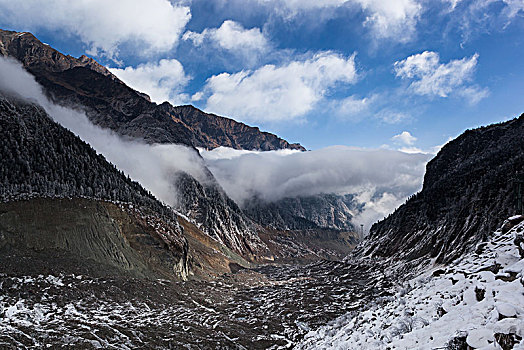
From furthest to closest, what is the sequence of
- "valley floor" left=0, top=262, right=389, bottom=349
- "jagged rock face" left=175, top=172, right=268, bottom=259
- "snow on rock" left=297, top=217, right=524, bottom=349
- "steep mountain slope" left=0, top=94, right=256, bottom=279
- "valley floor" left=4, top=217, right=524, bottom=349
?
"jagged rock face" left=175, top=172, right=268, bottom=259 → "steep mountain slope" left=0, top=94, right=256, bottom=279 → "valley floor" left=0, top=262, right=389, bottom=349 → "valley floor" left=4, top=217, right=524, bottom=349 → "snow on rock" left=297, top=217, right=524, bottom=349

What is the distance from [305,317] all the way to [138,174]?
143 m

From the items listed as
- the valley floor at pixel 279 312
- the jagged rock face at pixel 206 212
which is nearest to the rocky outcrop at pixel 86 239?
the valley floor at pixel 279 312

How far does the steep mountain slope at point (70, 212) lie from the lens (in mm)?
55156

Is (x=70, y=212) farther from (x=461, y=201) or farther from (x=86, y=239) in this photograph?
(x=461, y=201)

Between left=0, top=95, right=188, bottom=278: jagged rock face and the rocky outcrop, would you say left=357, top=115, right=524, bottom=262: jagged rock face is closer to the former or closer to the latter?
the rocky outcrop

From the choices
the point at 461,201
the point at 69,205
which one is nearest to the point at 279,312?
the point at 69,205

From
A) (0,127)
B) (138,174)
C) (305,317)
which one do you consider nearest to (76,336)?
(305,317)

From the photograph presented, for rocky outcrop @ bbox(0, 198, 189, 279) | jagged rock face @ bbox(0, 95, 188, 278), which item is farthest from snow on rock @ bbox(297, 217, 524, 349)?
jagged rock face @ bbox(0, 95, 188, 278)

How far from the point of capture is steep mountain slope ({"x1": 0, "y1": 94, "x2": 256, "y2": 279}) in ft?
181

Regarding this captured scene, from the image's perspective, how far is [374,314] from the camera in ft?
74.7

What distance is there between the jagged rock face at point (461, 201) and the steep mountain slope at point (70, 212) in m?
63.9

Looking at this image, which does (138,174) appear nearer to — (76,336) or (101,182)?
(101,182)

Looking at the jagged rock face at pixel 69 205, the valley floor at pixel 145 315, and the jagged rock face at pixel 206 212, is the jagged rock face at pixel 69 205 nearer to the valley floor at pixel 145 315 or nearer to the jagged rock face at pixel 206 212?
the valley floor at pixel 145 315

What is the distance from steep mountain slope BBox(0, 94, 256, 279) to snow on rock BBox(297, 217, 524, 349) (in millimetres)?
51100
